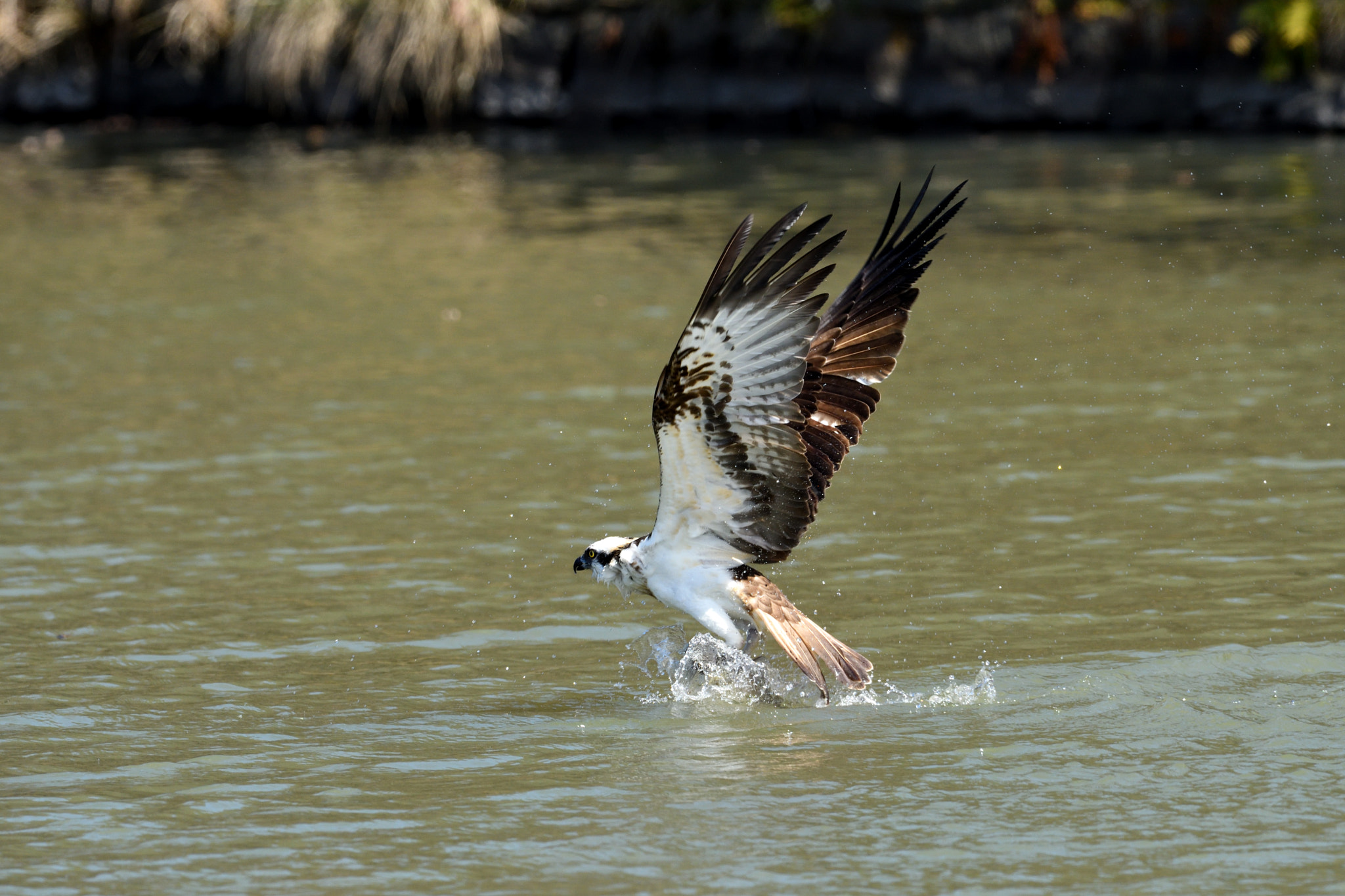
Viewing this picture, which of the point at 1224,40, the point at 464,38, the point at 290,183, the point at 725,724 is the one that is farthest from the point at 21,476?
the point at 1224,40

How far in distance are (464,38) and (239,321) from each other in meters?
11.0

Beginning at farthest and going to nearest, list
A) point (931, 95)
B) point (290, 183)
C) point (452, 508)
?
point (931, 95), point (290, 183), point (452, 508)

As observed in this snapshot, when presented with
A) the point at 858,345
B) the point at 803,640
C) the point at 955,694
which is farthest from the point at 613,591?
the point at 955,694

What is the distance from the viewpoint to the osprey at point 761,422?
19.3 feet

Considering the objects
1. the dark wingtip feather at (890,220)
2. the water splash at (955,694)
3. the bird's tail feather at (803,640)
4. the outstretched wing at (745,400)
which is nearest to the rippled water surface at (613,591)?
the water splash at (955,694)

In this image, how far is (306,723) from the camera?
6266 millimetres

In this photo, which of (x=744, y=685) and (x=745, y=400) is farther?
(x=744, y=685)

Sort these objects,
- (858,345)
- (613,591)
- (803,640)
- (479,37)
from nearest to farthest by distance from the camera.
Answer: (803,640)
(858,345)
(613,591)
(479,37)

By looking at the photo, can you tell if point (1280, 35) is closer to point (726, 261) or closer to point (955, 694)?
point (955, 694)

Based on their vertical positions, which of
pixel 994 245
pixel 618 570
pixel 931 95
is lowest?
pixel 618 570

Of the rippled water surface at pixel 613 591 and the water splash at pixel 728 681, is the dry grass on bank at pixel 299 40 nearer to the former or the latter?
the rippled water surface at pixel 613 591

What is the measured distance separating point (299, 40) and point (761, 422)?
19.1m

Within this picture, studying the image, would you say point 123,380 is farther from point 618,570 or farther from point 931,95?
point 931,95

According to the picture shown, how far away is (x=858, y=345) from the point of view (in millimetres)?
7219
